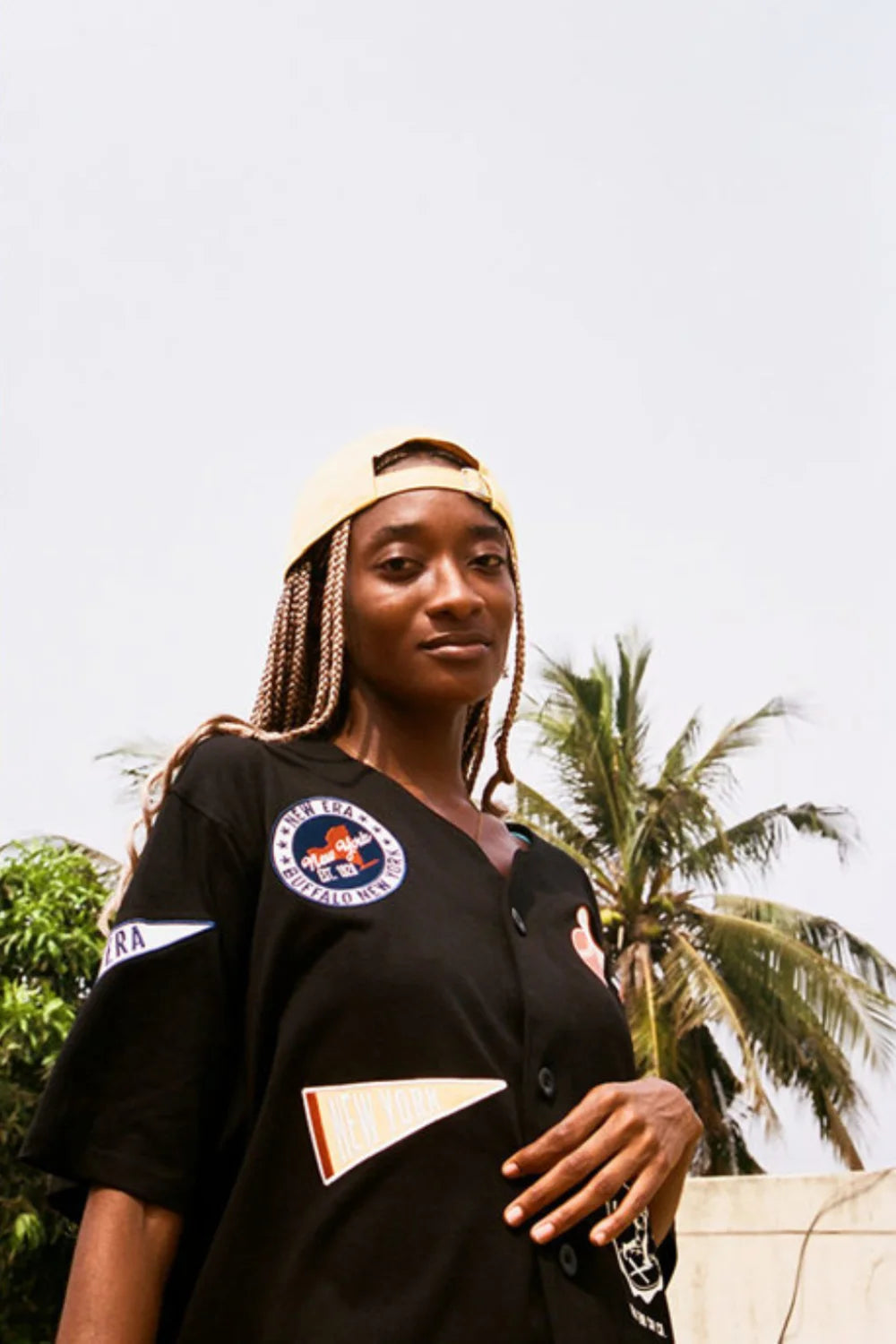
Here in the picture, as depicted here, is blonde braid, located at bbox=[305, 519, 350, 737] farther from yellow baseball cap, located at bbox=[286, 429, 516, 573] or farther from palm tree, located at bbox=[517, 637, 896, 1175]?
palm tree, located at bbox=[517, 637, 896, 1175]

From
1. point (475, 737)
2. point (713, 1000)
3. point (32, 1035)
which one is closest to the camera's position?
point (475, 737)

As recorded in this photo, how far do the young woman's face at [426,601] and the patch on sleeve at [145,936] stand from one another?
47cm

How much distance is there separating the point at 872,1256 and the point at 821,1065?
9.54 m

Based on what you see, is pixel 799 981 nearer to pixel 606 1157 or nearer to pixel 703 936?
pixel 703 936

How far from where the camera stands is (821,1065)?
1742cm

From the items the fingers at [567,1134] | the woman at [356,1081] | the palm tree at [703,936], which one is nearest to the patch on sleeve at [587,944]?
the woman at [356,1081]

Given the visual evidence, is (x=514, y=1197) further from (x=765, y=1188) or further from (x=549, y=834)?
(x=549, y=834)

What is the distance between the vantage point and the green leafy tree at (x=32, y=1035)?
9.39 m

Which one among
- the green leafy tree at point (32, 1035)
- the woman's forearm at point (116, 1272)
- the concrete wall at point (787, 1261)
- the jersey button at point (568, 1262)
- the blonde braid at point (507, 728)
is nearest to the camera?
the woman's forearm at point (116, 1272)

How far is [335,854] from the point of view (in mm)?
2084

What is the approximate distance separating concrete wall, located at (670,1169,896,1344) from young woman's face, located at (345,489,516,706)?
21.4 ft

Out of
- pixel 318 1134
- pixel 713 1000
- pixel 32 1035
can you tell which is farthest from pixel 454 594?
pixel 713 1000

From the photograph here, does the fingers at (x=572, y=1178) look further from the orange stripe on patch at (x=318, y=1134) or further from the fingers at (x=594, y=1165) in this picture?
the orange stripe on patch at (x=318, y=1134)

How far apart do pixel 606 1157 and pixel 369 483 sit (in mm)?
927
